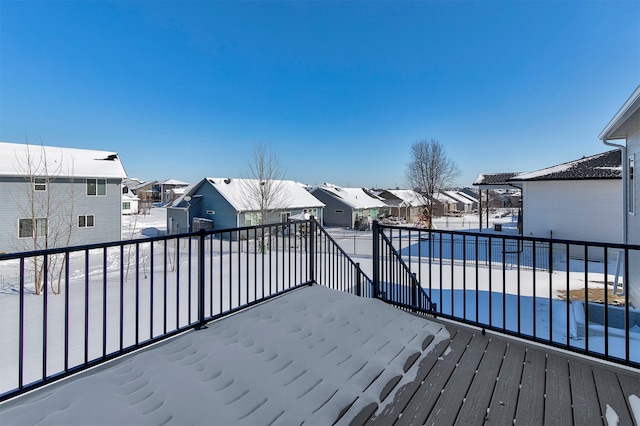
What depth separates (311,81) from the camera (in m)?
13.1

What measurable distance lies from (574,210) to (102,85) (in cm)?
1841

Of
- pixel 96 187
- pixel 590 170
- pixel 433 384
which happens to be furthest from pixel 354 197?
pixel 433 384

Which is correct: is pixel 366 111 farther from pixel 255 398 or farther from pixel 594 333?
pixel 255 398

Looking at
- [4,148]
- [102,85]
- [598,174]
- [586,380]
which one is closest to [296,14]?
[102,85]

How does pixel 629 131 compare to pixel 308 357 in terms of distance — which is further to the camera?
pixel 629 131

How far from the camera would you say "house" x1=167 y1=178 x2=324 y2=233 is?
20.0 meters

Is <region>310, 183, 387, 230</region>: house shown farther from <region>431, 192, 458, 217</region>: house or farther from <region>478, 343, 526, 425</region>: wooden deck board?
<region>478, 343, 526, 425</region>: wooden deck board

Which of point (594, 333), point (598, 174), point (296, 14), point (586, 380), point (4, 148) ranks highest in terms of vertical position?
A: point (296, 14)

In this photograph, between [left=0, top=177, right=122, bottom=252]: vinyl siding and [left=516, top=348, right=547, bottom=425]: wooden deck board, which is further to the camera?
[left=0, top=177, right=122, bottom=252]: vinyl siding

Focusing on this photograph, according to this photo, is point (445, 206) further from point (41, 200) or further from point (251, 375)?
point (251, 375)

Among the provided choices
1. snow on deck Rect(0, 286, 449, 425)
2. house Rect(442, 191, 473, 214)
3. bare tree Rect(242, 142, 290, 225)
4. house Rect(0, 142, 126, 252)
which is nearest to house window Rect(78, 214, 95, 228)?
house Rect(0, 142, 126, 252)

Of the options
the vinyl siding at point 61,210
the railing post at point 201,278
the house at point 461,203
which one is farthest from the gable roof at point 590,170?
the house at point 461,203

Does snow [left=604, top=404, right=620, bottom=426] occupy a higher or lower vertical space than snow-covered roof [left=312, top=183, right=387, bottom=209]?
lower

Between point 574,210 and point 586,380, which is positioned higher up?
point 574,210
